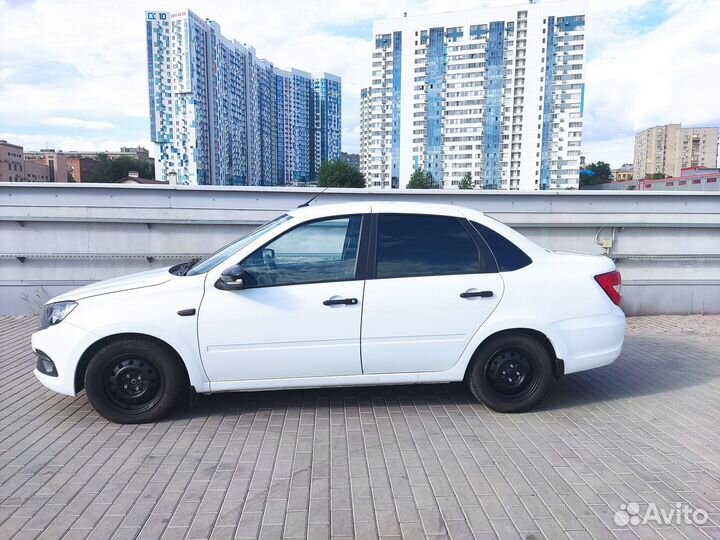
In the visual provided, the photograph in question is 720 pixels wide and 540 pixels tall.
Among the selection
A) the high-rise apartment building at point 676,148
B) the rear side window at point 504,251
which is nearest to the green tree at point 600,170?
the high-rise apartment building at point 676,148

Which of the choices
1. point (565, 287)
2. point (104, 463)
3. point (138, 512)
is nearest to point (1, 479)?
point (104, 463)

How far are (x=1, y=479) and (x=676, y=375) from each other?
5.99m

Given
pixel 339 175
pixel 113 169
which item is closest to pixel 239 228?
pixel 339 175

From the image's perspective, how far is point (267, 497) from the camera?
3.12 metres

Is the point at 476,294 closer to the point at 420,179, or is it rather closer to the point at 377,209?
the point at 377,209

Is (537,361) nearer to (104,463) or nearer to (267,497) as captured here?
(267,497)

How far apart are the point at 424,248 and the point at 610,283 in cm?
165

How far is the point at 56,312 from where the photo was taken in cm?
414

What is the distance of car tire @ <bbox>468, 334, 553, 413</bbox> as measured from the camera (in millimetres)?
4355

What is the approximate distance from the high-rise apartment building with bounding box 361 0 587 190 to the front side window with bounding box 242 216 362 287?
10575 centimetres

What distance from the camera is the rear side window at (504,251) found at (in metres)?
4.38

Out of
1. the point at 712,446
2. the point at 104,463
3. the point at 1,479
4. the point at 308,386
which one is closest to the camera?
the point at 1,479

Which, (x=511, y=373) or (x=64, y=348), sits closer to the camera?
(x=64, y=348)

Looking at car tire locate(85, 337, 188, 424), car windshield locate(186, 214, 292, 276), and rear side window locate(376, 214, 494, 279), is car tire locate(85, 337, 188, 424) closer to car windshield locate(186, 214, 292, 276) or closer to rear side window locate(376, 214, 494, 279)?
car windshield locate(186, 214, 292, 276)
